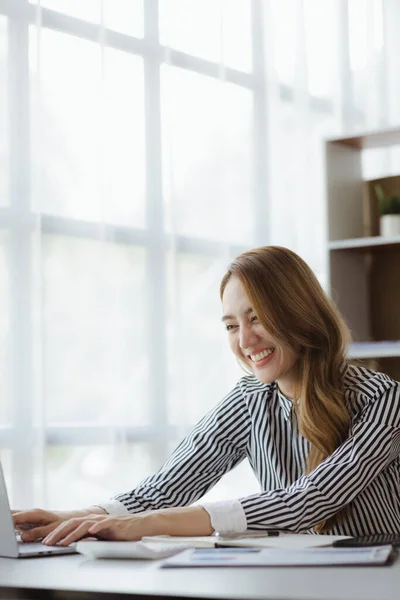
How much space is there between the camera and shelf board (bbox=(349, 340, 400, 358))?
353 cm

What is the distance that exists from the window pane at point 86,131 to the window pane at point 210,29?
27cm

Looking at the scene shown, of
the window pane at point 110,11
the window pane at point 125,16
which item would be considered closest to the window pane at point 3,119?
the window pane at point 110,11

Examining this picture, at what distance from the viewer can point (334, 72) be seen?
179 inches

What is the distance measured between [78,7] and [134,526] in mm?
2342

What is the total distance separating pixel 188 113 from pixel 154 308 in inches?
31.3

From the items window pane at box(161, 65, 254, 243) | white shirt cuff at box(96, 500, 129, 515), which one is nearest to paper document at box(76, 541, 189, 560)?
white shirt cuff at box(96, 500, 129, 515)

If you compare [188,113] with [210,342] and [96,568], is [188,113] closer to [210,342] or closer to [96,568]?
[210,342]

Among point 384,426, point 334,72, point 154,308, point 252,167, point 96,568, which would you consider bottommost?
point 96,568

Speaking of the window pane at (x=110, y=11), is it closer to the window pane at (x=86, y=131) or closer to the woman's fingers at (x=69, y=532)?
the window pane at (x=86, y=131)

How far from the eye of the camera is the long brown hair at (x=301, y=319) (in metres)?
1.86

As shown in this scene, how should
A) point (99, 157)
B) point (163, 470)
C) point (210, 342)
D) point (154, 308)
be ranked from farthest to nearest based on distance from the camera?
point (210, 342), point (154, 308), point (99, 157), point (163, 470)

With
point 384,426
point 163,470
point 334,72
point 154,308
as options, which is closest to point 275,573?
point 384,426

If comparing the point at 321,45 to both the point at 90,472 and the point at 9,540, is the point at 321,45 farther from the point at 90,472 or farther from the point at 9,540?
the point at 9,540

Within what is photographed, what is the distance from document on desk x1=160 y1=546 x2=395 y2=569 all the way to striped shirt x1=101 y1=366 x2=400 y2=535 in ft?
0.92
